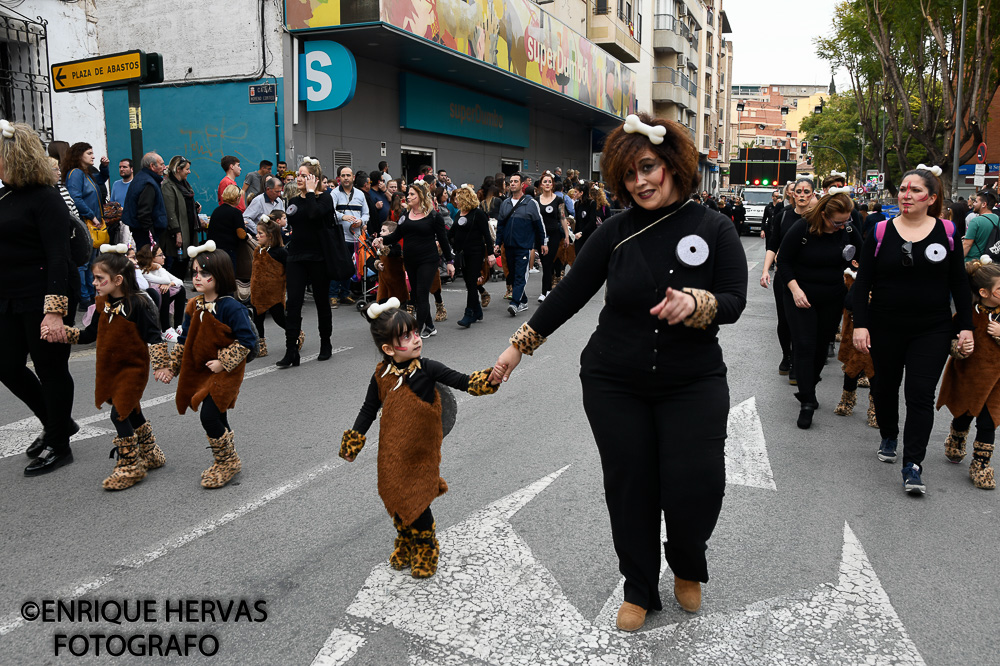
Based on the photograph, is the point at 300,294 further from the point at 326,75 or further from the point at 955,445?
the point at 326,75

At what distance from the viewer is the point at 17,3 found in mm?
13664

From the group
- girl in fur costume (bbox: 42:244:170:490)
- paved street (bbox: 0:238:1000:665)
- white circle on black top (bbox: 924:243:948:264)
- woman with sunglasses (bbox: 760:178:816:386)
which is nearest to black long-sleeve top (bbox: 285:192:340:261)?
paved street (bbox: 0:238:1000:665)

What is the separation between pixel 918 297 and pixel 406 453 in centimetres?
319

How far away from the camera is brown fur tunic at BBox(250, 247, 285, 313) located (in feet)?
28.9

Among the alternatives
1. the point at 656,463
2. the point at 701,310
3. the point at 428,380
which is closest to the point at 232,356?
the point at 428,380

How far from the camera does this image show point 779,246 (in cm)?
701

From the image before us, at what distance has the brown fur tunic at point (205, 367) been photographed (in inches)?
188

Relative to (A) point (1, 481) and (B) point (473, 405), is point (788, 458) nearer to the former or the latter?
(B) point (473, 405)

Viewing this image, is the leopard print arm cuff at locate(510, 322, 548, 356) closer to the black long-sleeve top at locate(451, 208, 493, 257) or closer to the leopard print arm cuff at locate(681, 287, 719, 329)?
the leopard print arm cuff at locate(681, 287, 719, 329)

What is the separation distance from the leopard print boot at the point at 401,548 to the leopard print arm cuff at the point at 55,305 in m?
2.52

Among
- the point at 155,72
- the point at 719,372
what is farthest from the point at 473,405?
the point at 155,72

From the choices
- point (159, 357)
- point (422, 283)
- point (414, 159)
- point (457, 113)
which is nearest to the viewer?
point (159, 357)

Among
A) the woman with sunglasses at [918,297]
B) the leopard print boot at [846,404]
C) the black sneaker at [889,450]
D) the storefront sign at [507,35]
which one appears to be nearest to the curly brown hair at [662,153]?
the woman with sunglasses at [918,297]

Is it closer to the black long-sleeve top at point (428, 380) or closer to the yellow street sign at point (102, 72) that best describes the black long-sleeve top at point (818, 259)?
the black long-sleeve top at point (428, 380)
